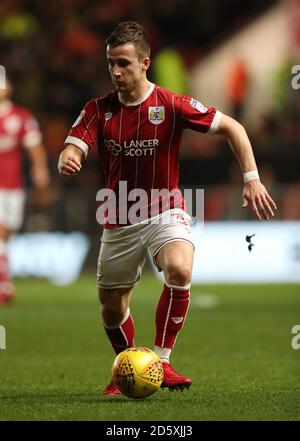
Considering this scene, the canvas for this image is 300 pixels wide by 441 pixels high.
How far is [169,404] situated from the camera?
209 inches

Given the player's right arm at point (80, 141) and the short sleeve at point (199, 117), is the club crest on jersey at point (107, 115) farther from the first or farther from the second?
the short sleeve at point (199, 117)

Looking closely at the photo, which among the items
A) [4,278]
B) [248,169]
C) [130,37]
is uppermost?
[130,37]

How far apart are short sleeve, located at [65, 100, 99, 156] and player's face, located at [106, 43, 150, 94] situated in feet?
0.69

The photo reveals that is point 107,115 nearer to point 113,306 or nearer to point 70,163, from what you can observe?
point 70,163

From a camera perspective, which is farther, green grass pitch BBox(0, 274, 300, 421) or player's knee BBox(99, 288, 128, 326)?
player's knee BBox(99, 288, 128, 326)

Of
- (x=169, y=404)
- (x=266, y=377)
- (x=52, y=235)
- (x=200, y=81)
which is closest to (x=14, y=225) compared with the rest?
(x=52, y=235)

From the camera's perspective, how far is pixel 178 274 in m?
5.69

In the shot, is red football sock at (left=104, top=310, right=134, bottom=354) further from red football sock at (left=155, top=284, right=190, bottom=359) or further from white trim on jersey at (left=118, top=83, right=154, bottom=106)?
white trim on jersey at (left=118, top=83, right=154, bottom=106)

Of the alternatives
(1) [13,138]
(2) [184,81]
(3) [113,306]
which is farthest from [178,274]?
(2) [184,81]

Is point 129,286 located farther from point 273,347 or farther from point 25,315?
point 25,315

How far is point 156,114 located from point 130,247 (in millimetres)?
696

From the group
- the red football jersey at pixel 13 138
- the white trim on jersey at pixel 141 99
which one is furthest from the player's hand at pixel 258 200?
the red football jersey at pixel 13 138

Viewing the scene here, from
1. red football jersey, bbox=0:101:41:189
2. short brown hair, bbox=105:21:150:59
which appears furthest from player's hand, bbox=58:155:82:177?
red football jersey, bbox=0:101:41:189

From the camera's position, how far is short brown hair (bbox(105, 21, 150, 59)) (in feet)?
18.8
